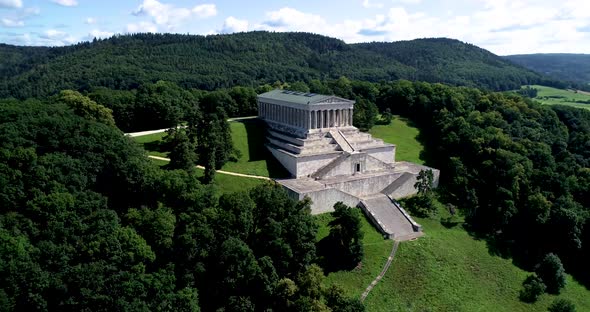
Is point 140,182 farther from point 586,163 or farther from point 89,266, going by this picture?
point 586,163

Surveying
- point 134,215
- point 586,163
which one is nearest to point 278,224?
point 134,215

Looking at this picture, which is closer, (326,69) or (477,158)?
(477,158)

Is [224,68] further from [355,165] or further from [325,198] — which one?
[325,198]

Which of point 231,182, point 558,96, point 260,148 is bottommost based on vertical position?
point 231,182

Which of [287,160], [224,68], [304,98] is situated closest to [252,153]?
[287,160]

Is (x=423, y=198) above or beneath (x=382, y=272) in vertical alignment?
above
